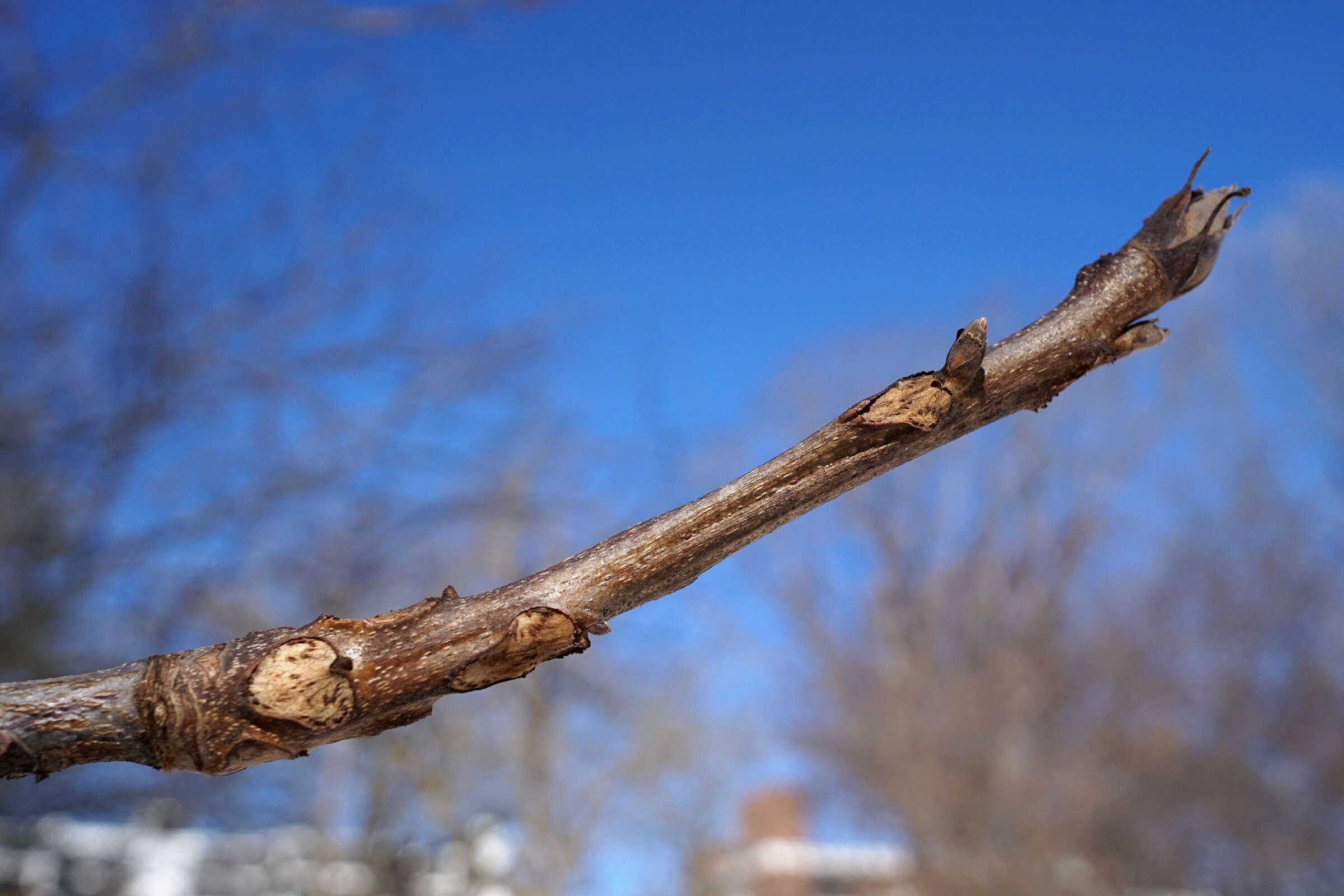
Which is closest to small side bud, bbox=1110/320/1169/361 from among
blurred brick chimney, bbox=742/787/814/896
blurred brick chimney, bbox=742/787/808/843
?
blurred brick chimney, bbox=742/787/814/896

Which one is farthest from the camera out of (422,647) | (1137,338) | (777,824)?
(777,824)

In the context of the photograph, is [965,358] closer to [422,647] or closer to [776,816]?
[422,647]

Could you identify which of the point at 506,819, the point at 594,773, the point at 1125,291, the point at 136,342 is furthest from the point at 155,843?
the point at 1125,291

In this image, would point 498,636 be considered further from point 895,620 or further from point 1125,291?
point 895,620

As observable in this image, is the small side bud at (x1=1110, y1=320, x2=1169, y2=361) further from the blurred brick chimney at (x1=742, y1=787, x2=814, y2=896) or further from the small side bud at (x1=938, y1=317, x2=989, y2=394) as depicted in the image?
the blurred brick chimney at (x1=742, y1=787, x2=814, y2=896)

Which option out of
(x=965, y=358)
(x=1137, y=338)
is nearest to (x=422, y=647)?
(x=965, y=358)

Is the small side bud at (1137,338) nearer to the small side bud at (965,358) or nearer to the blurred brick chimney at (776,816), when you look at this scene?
the small side bud at (965,358)

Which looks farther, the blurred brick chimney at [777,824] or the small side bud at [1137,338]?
the blurred brick chimney at [777,824]

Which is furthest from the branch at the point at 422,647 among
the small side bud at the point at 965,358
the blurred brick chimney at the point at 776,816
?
the blurred brick chimney at the point at 776,816
